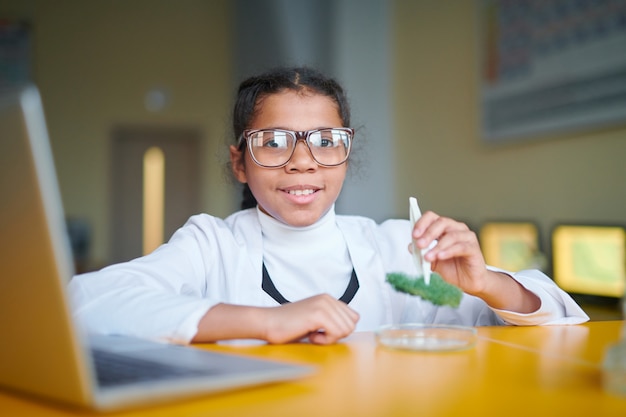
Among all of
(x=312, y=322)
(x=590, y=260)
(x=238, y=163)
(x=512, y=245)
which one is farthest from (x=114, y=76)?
(x=312, y=322)

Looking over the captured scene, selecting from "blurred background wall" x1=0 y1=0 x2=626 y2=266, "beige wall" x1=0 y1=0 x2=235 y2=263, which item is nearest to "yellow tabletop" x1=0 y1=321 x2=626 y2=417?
"blurred background wall" x1=0 y1=0 x2=626 y2=266

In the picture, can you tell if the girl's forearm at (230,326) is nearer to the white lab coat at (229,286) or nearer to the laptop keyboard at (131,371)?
the white lab coat at (229,286)

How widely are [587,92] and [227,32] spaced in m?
4.88

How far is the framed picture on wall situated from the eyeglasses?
1.58 meters

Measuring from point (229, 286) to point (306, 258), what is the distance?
6.9 inches

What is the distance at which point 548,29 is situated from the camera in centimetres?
290

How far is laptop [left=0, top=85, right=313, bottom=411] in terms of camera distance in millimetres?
535

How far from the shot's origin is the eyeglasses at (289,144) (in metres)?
1.34

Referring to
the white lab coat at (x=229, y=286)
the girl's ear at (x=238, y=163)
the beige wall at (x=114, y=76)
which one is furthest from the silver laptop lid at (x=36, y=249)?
the beige wall at (x=114, y=76)

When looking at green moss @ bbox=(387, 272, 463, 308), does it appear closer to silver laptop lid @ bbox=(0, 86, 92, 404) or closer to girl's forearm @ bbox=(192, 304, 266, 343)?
girl's forearm @ bbox=(192, 304, 266, 343)

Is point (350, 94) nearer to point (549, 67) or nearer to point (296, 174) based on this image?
point (549, 67)

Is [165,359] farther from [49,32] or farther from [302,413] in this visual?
Answer: [49,32]

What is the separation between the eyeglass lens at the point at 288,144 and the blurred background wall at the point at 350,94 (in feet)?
1.41

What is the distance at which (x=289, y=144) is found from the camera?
1.34 metres
